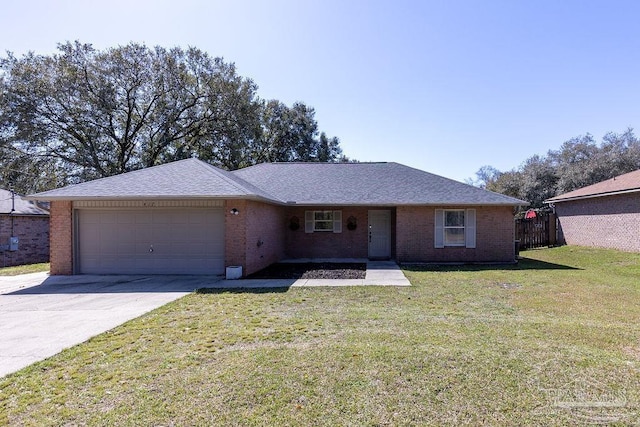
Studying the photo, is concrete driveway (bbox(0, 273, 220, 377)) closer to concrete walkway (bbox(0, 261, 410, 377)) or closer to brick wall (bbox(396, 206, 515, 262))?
concrete walkway (bbox(0, 261, 410, 377))

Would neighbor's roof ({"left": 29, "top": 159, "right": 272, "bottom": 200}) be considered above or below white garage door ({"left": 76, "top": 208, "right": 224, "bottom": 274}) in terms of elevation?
above

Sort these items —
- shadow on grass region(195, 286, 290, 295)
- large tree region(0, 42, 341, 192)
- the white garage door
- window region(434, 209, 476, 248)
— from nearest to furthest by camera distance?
shadow on grass region(195, 286, 290, 295) → the white garage door → window region(434, 209, 476, 248) → large tree region(0, 42, 341, 192)

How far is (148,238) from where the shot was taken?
11531 mm

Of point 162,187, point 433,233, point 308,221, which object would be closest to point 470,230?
point 433,233

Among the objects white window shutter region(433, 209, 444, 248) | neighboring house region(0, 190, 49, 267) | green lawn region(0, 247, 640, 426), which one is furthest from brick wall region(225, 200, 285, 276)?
neighboring house region(0, 190, 49, 267)

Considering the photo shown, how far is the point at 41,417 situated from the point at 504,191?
33435 millimetres

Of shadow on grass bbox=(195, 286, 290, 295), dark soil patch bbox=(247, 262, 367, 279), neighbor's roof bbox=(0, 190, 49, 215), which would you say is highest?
neighbor's roof bbox=(0, 190, 49, 215)

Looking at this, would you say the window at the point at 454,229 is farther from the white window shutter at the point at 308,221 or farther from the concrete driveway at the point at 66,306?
the concrete driveway at the point at 66,306

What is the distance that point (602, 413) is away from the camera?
10.4 feet

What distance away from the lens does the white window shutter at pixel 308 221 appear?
1577cm

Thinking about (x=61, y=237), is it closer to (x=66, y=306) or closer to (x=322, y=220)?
(x=66, y=306)

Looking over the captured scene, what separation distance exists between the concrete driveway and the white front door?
7267 mm

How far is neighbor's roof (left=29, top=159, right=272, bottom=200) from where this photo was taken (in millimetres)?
10602

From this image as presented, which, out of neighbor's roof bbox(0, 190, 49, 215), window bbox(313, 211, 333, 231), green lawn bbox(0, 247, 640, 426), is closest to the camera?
green lawn bbox(0, 247, 640, 426)
